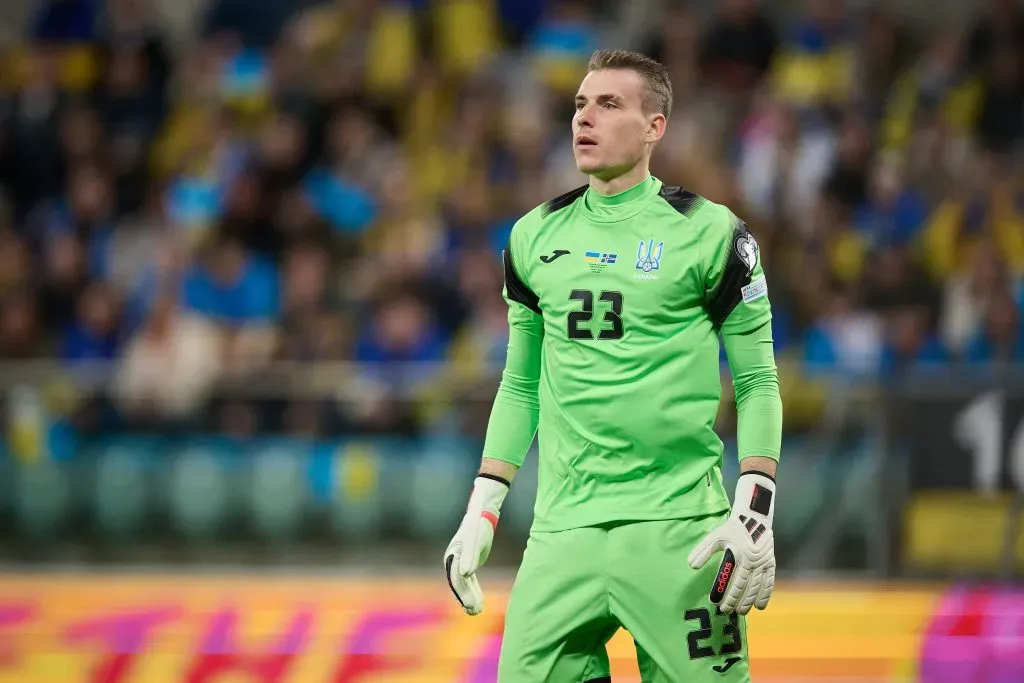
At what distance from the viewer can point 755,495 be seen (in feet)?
13.1

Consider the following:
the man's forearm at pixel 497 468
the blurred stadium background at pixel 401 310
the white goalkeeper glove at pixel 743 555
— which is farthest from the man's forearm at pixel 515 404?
the blurred stadium background at pixel 401 310

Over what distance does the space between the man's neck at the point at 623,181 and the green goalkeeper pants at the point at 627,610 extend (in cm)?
90

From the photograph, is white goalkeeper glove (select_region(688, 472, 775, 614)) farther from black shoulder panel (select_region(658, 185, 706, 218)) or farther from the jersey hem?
black shoulder panel (select_region(658, 185, 706, 218))

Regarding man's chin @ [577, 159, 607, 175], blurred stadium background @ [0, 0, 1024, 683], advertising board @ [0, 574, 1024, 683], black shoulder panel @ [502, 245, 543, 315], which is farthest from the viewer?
blurred stadium background @ [0, 0, 1024, 683]

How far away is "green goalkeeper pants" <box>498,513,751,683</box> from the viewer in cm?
398

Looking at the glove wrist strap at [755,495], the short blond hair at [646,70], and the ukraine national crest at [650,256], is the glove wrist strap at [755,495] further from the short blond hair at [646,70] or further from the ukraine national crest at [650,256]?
the short blond hair at [646,70]

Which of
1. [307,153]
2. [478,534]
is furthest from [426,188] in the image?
[478,534]

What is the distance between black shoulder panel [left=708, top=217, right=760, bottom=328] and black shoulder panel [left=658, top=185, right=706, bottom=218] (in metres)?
0.13

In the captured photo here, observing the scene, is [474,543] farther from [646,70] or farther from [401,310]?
[401,310]

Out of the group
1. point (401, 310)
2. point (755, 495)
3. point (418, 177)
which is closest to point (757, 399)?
point (755, 495)

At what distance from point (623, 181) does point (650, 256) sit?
0.25 metres

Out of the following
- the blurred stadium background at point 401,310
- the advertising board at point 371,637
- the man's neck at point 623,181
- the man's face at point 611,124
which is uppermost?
the man's face at point 611,124

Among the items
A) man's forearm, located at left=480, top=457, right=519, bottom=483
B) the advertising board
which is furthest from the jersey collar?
the advertising board

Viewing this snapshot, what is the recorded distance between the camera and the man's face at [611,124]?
13.7 ft
